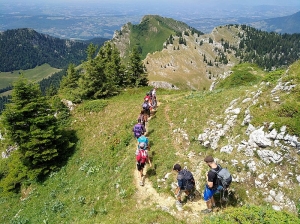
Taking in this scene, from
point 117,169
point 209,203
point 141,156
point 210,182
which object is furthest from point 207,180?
point 117,169

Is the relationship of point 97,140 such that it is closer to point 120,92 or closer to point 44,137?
point 44,137

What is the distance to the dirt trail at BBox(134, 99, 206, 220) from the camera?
1330 cm

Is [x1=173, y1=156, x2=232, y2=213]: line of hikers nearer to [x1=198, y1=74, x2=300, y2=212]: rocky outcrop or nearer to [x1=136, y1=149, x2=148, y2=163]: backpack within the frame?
[x1=198, y1=74, x2=300, y2=212]: rocky outcrop

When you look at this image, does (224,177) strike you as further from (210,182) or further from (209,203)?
(209,203)

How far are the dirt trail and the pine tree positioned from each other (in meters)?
13.2

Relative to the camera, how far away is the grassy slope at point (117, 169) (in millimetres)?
15439

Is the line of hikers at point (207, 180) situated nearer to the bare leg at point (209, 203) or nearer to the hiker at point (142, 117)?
the bare leg at point (209, 203)

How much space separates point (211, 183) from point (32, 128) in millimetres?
20879

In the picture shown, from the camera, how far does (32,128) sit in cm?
2552

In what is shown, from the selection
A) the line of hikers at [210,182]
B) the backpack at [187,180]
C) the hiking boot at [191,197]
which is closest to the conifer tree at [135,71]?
the hiking boot at [191,197]

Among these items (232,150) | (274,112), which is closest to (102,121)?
(232,150)

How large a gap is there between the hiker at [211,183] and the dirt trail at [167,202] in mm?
711

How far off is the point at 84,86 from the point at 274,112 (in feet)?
107

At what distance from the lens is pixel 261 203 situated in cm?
1333
